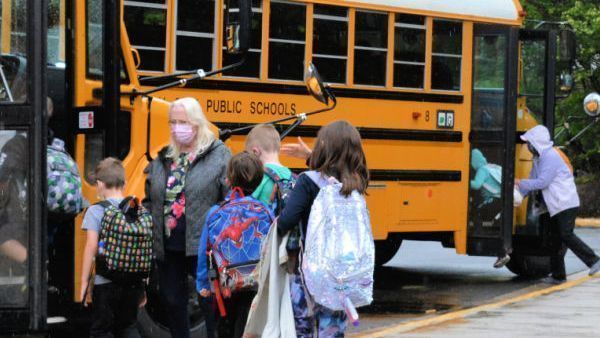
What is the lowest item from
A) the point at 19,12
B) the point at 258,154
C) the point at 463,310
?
the point at 463,310

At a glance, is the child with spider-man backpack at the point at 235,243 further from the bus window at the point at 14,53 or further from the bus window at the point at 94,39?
the bus window at the point at 94,39

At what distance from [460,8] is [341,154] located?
658 cm

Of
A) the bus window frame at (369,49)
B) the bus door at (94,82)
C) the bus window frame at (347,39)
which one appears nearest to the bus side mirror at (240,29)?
the bus door at (94,82)

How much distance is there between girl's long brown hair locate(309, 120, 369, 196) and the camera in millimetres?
6195

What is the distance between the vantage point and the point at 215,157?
7.46 meters

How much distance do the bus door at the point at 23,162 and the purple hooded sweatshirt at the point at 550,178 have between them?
23.1 feet

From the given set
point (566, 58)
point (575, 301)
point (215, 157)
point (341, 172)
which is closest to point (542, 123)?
point (566, 58)

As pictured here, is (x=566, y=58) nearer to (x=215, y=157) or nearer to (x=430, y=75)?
(x=430, y=75)

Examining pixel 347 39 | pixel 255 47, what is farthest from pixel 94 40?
pixel 347 39

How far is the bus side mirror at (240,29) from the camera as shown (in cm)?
801

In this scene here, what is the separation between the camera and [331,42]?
11.4m

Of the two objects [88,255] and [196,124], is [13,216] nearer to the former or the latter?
[88,255]

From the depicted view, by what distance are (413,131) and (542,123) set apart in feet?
5.73

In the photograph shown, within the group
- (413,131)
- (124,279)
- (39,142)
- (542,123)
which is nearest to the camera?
(39,142)
